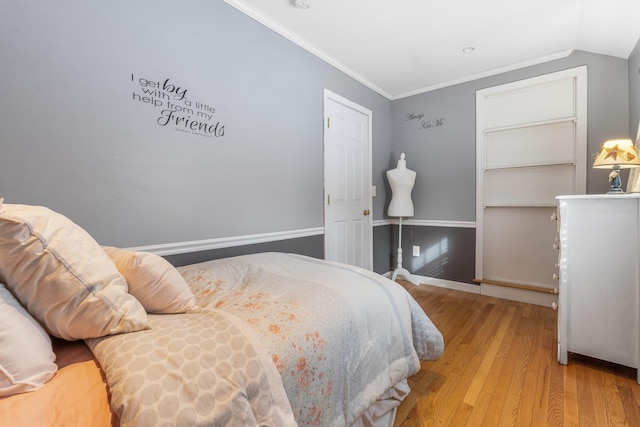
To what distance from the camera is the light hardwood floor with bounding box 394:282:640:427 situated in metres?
1.31

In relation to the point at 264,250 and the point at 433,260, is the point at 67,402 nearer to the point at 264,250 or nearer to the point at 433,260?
the point at 264,250

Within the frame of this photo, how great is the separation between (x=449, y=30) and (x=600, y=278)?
2064 mm

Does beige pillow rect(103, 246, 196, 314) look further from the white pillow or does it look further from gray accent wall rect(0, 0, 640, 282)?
gray accent wall rect(0, 0, 640, 282)

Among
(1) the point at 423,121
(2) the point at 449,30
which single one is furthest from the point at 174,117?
(1) the point at 423,121

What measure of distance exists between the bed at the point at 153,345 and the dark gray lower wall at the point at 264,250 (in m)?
0.68

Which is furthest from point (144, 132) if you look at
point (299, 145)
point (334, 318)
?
point (334, 318)

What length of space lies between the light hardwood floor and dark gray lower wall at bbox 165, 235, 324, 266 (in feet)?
4.12

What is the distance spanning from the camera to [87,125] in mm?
1346

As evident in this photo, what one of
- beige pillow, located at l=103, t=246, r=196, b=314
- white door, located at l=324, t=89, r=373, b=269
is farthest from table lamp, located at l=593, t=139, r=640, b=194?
beige pillow, located at l=103, t=246, r=196, b=314

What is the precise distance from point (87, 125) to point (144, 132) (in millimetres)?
244

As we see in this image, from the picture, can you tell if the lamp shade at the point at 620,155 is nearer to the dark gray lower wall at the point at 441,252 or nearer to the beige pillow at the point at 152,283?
the dark gray lower wall at the point at 441,252

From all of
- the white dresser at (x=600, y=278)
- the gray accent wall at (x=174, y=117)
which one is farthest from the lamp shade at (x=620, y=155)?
the gray accent wall at (x=174, y=117)

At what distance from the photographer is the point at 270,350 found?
2.55 feet

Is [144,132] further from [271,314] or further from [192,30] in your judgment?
[271,314]
